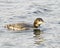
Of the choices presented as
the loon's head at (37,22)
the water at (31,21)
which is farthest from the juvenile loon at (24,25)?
the water at (31,21)

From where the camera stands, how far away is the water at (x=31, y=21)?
48.1ft

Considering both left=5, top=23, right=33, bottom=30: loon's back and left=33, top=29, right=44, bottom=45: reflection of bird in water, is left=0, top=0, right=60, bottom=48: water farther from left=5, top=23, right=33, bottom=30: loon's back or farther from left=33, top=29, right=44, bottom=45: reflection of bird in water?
left=5, top=23, right=33, bottom=30: loon's back

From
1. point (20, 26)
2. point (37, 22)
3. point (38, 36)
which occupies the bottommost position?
point (38, 36)

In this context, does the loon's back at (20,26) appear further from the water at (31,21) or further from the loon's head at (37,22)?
the loon's head at (37,22)

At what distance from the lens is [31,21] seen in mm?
18359

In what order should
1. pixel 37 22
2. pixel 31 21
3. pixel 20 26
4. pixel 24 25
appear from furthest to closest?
1. pixel 31 21
2. pixel 37 22
3. pixel 24 25
4. pixel 20 26

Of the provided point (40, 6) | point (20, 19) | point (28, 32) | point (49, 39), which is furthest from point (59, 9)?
point (49, 39)

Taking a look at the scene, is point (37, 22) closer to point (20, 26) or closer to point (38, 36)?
point (20, 26)

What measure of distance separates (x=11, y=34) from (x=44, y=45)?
2170 millimetres

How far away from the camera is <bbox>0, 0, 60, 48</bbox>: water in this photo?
14.7m

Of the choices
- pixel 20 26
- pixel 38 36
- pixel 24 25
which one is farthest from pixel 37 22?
pixel 38 36

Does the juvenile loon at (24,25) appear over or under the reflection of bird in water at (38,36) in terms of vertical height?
over

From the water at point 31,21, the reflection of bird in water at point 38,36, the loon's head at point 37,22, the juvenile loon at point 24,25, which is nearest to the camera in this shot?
the water at point 31,21

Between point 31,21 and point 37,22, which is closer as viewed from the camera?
point 37,22
